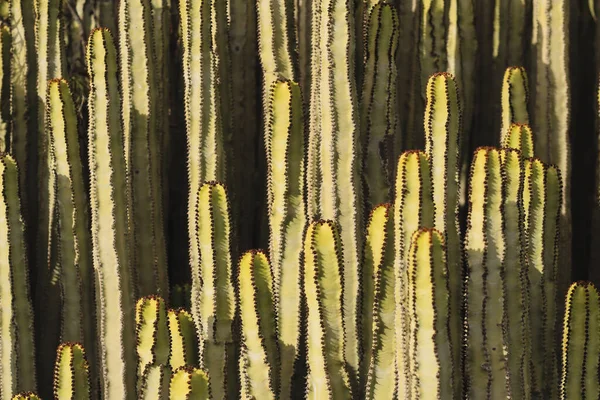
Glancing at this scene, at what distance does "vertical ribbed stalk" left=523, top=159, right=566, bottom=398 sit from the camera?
323 centimetres

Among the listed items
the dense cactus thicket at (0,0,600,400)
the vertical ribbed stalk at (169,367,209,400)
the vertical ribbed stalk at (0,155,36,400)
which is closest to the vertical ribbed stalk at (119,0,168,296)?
the dense cactus thicket at (0,0,600,400)

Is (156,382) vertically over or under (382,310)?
under

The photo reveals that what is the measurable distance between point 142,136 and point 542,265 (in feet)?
5.46

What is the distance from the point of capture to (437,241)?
2.58 metres

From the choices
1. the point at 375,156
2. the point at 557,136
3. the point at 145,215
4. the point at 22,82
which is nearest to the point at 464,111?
the point at 557,136

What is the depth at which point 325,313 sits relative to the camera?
2.89 m

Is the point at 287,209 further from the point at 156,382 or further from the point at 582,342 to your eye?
the point at 582,342

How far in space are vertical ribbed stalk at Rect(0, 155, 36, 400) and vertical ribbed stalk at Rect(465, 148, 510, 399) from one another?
5.64 feet

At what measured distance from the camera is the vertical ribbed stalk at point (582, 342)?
→ 3.01 m

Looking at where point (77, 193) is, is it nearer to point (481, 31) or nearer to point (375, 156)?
point (375, 156)

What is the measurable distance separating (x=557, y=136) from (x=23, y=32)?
246 cm

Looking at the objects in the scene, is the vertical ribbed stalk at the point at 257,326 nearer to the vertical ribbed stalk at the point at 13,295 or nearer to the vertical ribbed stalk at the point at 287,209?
the vertical ribbed stalk at the point at 287,209

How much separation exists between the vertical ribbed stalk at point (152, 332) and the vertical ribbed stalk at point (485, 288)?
3.30ft

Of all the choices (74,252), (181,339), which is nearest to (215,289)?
(181,339)
